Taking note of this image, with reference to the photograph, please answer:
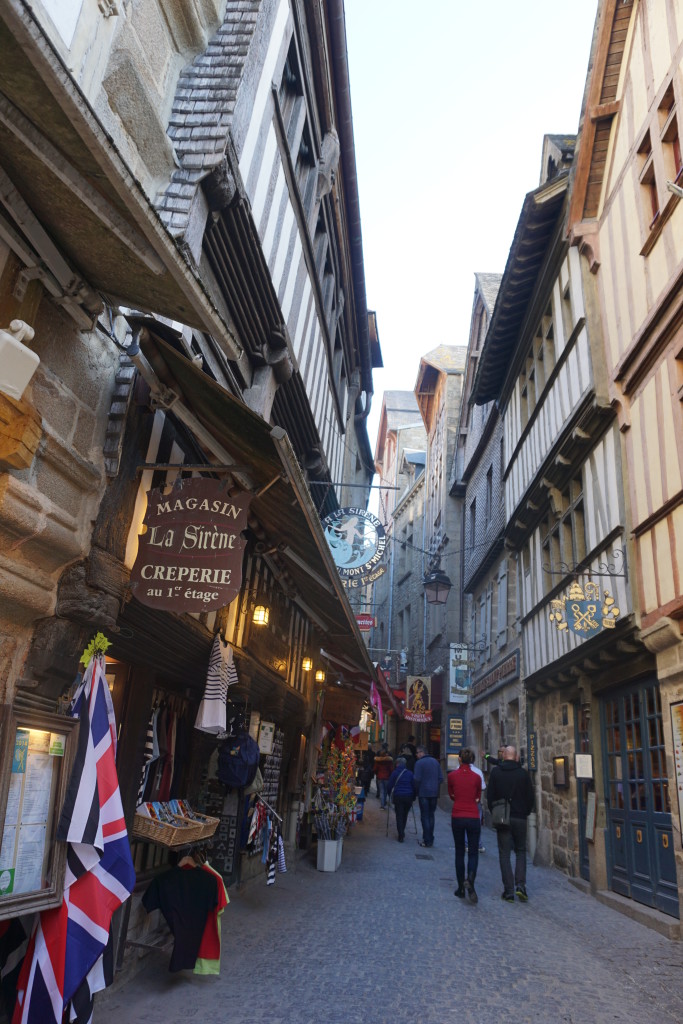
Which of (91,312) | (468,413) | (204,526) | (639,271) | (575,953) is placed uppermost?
(468,413)

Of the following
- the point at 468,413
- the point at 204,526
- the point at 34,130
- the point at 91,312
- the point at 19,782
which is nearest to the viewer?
the point at 34,130

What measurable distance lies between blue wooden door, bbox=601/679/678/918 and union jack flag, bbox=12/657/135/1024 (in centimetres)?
540

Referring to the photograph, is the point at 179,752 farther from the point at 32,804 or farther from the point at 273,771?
the point at 273,771

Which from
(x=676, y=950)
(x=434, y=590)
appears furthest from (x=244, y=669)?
(x=434, y=590)

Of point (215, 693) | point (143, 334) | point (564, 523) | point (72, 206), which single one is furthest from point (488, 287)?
point (72, 206)

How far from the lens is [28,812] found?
3.18 m

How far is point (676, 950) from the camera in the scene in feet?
18.8

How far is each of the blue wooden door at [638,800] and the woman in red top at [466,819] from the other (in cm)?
162

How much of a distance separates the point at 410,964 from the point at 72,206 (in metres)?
5.11

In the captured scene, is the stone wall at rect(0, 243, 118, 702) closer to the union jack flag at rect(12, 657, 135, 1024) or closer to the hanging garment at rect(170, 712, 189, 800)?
the union jack flag at rect(12, 657, 135, 1024)

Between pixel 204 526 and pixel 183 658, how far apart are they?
1471 mm

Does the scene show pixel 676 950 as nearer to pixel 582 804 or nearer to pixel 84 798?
pixel 582 804

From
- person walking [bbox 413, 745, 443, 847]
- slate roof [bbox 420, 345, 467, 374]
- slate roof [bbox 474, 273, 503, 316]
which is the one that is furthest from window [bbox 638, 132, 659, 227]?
slate roof [bbox 420, 345, 467, 374]

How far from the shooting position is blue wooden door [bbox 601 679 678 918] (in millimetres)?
6922
